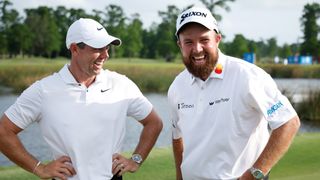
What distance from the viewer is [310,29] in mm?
66875

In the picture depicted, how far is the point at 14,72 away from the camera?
24.7 m

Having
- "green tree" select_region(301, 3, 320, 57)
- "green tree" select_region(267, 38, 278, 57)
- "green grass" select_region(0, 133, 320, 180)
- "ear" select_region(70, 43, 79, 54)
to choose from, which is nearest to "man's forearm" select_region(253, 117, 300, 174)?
"ear" select_region(70, 43, 79, 54)

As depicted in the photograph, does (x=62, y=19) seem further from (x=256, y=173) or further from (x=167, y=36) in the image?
(x=256, y=173)

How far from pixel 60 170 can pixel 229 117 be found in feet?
3.22

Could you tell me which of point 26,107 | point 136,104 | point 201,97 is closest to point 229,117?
point 201,97

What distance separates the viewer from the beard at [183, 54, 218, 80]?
273 centimetres

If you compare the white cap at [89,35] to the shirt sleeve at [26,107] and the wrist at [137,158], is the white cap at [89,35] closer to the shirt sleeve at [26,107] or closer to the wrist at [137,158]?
the shirt sleeve at [26,107]

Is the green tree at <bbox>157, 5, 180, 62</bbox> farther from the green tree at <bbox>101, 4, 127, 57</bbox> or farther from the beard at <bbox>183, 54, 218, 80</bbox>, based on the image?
the beard at <bbox>183, 54, 218, 80</bbox>

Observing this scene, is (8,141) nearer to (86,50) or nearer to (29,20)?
(86,50)

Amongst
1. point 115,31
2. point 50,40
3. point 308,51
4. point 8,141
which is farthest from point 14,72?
point 308,51

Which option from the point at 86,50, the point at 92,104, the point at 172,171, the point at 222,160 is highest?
the point at 86,50

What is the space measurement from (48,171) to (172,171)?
3792mm

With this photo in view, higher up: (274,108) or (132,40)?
(274,108)

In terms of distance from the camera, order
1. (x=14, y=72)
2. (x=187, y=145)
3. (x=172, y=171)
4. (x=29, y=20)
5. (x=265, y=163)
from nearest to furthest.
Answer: (x=265, y=163), (x=187, y=145), (x=172, y=171), (x=14, y=72), (x=29, y=20)
